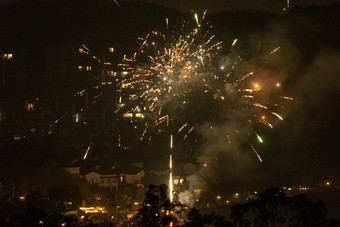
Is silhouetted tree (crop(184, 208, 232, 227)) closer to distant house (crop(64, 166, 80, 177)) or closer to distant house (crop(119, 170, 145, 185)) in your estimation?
distant house (crop(119, 170, 145, 185))

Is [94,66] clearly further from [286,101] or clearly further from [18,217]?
[18,217]

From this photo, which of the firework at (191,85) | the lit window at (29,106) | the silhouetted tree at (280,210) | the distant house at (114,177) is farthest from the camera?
the lit window at (29,106)

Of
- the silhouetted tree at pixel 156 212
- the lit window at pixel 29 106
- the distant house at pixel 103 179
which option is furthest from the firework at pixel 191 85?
the silhouetted tree at pixel 156 212

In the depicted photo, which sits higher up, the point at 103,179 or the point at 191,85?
the point at 191,85

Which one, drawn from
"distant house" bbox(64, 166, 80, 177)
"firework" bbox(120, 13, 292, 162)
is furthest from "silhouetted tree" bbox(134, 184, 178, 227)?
"distant house" bbox(64, 166, 80, 177)

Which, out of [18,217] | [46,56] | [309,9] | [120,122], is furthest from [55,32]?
[18,217]

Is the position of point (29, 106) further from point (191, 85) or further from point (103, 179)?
point (191, 85)

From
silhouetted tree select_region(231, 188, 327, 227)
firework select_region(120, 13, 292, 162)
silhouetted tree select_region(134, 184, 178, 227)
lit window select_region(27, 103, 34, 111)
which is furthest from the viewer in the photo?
lit window select_region(27, 103, 34, 111)

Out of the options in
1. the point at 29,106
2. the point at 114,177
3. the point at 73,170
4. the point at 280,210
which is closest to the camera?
the point at 280,210

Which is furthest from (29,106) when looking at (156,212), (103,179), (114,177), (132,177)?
(156,212)

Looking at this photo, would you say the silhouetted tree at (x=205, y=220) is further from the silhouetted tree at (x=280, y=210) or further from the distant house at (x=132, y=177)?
the distant house at (x=132, y=177)
